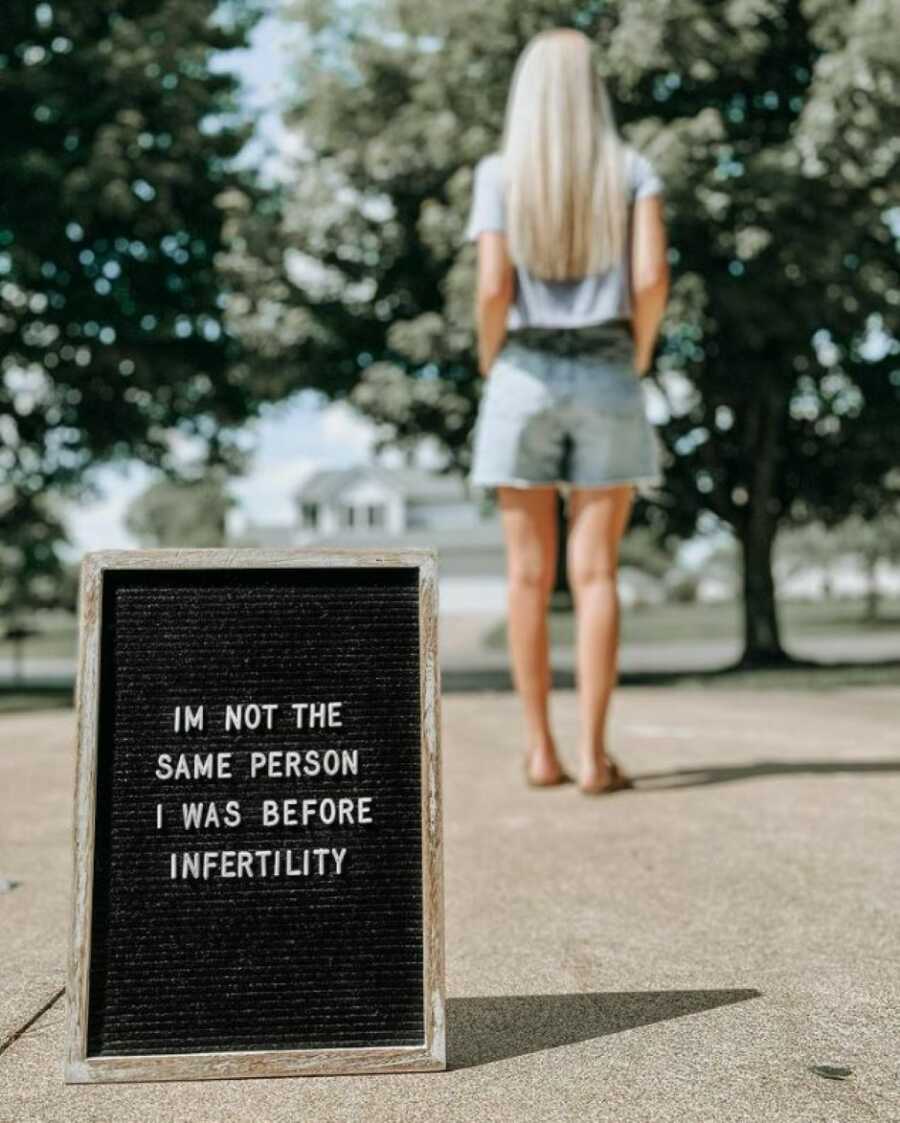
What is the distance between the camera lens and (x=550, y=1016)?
2.30 m

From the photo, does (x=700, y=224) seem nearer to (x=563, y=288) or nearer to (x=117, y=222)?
(x=117, y=222)

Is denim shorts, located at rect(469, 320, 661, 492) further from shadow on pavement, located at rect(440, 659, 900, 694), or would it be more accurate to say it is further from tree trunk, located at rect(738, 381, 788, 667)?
tree trunk, located at rect(738, 381, 788, 667)

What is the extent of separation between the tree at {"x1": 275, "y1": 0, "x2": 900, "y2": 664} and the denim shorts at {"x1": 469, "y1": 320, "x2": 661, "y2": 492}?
9.61 metres

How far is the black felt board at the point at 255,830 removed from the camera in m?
2.03

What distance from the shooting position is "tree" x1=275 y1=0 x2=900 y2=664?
1438 cm

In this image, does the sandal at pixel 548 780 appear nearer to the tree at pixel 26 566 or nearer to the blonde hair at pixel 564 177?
the blonde hair at pixel 564 177

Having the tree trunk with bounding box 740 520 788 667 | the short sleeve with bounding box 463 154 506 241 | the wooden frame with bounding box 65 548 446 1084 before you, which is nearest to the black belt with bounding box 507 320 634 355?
the short sleeve with bounding box 463 154 506 241

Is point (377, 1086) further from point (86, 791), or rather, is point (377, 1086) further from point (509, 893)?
point (509, 893)

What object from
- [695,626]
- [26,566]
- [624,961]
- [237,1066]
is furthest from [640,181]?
[695,626]

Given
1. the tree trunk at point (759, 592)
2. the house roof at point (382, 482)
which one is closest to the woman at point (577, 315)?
the tree trunk at point (759, 592)

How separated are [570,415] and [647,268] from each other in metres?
0.58

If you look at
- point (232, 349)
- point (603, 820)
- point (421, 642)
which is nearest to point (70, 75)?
point (232, 349)

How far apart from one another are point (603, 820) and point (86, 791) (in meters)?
2.46

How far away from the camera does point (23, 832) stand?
4.30 m
